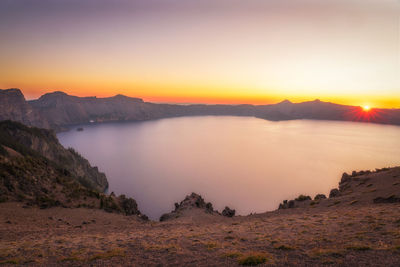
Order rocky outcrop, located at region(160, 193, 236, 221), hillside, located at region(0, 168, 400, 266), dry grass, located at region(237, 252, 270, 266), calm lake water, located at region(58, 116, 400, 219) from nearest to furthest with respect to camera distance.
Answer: dry grass, located at region(237, 252, 270, 266)
hillside, located at region(0, 168, 400, 266)
rocky outcrop, located at region(160, 193, 236, 221)
calm lake water, located at region(58, 116, 400, 219)

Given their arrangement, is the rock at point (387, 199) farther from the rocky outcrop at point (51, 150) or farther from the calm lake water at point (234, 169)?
the rocky outcrop at point (51, 150)

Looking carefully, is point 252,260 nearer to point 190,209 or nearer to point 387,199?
point 387,199

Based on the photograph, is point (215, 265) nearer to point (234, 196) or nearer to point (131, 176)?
point (234, 196)

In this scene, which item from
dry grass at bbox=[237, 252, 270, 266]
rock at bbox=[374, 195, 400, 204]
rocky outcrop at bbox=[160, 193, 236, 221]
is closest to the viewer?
dry grass at bbox=[237, 252, 270, 266]

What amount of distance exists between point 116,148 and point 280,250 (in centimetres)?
16583

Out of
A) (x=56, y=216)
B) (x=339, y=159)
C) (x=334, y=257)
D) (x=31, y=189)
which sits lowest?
(x=339, y=159)

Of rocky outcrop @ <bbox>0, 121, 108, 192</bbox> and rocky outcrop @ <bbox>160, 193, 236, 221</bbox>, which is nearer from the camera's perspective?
rocky outcrop @ <bbox>160, 193, 236, 221</bbox>

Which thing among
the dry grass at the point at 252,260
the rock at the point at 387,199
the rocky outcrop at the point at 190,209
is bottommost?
the rocky outcrop at the point at 190,209

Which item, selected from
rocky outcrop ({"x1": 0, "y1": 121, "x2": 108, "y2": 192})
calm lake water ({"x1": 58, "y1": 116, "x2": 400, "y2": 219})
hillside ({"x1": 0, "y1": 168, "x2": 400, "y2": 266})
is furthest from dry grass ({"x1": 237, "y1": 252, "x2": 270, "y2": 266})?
rocky outcrop ({"x1": 0, "y1": 121, "x2": 108, "y2": 192})

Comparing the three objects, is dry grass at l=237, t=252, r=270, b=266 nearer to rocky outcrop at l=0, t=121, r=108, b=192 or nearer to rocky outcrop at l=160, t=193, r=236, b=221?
rocky outcrop at l=160, t=193, r=236, b=221

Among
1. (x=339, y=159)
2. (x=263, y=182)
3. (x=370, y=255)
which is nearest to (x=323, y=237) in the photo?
(x=370, y=255)

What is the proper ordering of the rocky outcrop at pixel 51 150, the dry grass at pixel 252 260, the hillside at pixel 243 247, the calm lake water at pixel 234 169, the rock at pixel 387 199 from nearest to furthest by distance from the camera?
1. the dry grass at pixel 252 260
2. the hillside at pixel 243 247
3. the rock at pixel 387 199
4. the rocky outcrop at pixel 51 150
5. the calm lake water at pixel 234 169

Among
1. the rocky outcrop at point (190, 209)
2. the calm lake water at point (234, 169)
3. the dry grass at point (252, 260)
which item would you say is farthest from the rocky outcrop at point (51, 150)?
the dry grass at point (252, 260)

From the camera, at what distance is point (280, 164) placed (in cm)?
10781
